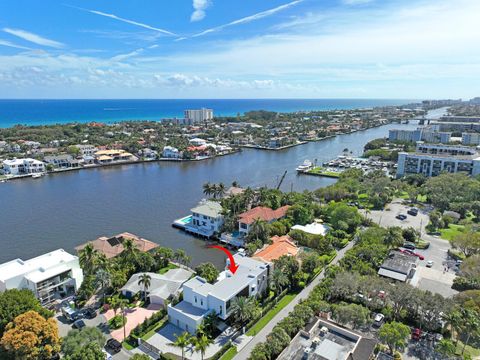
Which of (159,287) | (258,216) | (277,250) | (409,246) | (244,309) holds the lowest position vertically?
(409,246)

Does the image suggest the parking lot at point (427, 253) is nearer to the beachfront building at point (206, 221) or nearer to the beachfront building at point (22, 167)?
the beachfront building at point (206, 221)

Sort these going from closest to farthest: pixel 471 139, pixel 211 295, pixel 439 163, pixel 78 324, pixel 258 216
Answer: pixel 211 295 < pixel 78 324 < pixel 258 216 < pixel 439 163 < pixel 471 139

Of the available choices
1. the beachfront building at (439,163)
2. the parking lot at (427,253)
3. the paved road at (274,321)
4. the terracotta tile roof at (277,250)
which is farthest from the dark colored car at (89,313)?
the beachfront building at (439,163)

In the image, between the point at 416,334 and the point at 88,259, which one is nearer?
the point at 416,334

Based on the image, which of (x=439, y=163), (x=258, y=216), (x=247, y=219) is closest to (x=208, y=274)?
(x=247, y=219)

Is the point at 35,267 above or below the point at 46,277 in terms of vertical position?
above

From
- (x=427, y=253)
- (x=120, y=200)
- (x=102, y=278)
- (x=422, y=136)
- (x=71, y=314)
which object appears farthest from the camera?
(x=422, y=136)

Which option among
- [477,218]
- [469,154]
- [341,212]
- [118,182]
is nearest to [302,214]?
[341,212]

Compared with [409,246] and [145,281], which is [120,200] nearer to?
[145,281]
